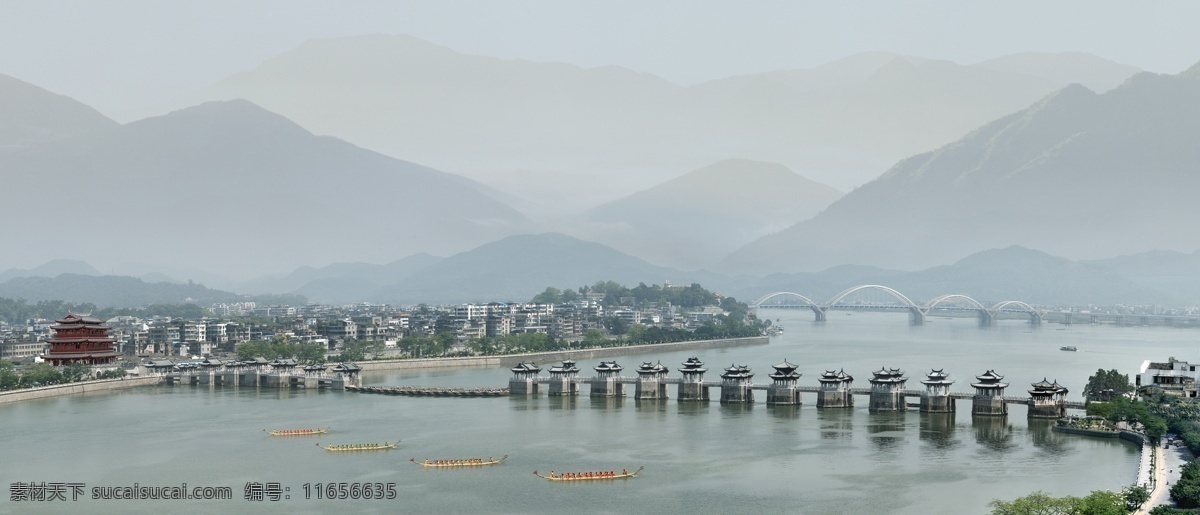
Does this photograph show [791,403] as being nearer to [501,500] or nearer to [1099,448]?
[1099,448]

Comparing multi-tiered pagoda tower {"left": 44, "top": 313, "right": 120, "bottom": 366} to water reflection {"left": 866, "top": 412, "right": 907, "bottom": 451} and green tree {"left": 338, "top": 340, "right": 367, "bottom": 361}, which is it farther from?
water reflection {"left": 866, "top": 412, "right": 907, "bottom": 451}

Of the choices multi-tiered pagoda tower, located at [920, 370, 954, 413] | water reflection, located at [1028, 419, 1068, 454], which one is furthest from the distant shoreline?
water reflection, located at [1028, 419, 1068, 454]

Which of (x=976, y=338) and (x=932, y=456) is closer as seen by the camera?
(x=932, y=456)

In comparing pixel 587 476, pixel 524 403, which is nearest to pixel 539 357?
pixel 524 403

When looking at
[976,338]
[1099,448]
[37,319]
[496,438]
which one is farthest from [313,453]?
[37,319]

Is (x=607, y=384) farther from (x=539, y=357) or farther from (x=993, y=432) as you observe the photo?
(x=539, y=357)

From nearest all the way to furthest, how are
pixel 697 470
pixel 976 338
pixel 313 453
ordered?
pixel 697 470 < pixel 313 453 < pixel 976 338
